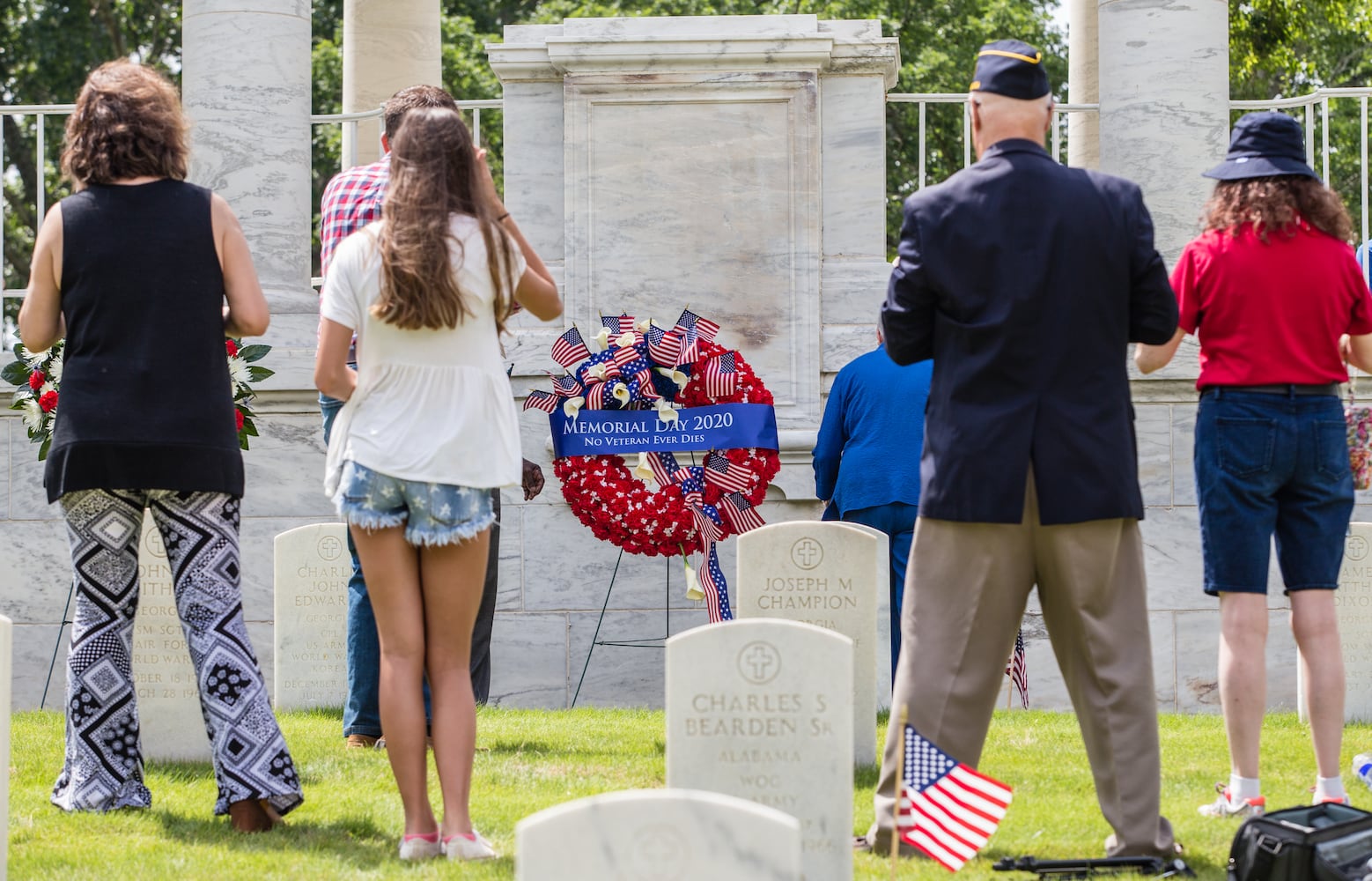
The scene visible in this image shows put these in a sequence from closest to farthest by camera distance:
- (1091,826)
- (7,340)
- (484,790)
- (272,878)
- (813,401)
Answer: (272,878)
(1091,826)
(484,790)
(813,401)
(7,340)

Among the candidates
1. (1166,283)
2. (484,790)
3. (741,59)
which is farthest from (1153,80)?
(484,790)

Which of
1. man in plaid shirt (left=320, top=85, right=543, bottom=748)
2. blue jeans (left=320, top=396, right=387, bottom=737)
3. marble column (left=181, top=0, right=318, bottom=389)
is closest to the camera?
man in plaid shirt (left=320, top=85, right=543, bottom=748)

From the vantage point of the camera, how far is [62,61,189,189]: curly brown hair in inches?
203

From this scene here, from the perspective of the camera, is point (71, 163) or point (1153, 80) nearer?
point (71, 163)

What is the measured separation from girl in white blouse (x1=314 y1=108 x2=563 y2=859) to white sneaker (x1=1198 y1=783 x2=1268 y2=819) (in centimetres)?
230

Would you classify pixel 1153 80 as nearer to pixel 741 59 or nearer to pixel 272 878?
pixel 741 59

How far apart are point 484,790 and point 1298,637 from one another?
2.70m

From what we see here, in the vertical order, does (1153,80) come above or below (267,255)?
above

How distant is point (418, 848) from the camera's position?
470 centimetres

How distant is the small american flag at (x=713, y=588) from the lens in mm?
7902

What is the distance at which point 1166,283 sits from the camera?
186 inches

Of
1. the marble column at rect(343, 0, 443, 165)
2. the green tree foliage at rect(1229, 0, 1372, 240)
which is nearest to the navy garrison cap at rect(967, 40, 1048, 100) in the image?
the marble column at rect(343, 0, 443, 165)

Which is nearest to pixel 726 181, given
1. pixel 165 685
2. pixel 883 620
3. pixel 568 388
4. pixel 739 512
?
pixel 568 388

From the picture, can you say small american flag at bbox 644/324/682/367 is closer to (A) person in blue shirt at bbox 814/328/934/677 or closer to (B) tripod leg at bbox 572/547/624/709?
(A) person in blue shirt at bbox 814/328/934/677
